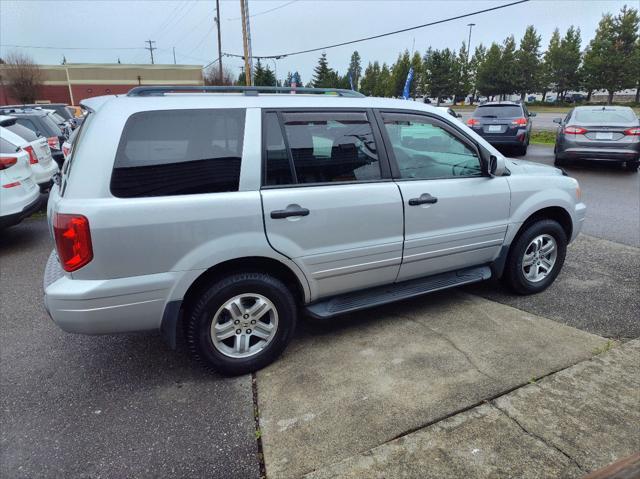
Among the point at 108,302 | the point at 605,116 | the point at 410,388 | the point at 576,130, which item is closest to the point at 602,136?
the point at 576,130

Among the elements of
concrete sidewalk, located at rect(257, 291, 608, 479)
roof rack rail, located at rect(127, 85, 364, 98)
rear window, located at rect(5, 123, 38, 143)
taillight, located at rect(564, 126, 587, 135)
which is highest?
roof rack rail, located at rect(127, 85, 364, 98)

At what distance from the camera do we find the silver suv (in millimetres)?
2568

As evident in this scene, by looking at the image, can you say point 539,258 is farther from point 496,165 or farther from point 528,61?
point 528,61

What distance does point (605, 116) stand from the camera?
421 inches

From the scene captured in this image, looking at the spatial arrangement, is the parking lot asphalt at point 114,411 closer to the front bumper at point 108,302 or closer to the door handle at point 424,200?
the front bumper at point 108,302

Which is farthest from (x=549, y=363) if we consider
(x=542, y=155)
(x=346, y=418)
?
(x=542, y=155)

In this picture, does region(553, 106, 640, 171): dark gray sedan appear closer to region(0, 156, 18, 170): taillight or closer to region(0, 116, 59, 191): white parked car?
region(0, 116, 59, 191): white parked car

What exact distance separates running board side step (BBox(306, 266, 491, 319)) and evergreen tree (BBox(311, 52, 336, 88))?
2779 inches

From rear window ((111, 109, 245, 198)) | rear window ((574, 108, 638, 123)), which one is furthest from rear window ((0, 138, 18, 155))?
rear window ((574, 108, 638, 123))

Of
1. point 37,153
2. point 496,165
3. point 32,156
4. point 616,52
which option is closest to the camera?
point 496,165

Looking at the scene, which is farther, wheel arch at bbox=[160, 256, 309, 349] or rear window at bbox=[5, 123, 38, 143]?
rear window at bbox=[5, 123, 38, 143]

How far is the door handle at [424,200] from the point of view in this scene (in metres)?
3.38

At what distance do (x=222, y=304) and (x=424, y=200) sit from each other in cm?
167

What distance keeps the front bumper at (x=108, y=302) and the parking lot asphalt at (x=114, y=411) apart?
0.52m
